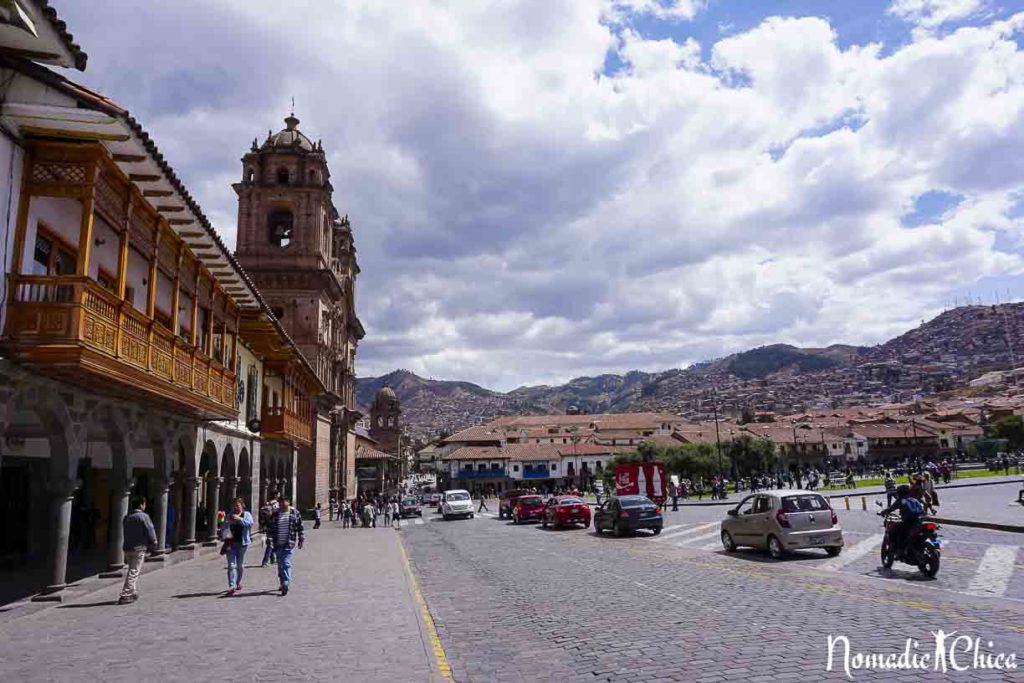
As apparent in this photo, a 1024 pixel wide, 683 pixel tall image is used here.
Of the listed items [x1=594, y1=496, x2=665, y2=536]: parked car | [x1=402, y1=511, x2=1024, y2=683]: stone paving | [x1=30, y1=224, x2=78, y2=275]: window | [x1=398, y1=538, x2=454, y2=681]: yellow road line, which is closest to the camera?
[x1=402, y1=511, x2=1024, y2=683]: stone paving

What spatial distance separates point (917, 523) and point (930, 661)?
246 inches

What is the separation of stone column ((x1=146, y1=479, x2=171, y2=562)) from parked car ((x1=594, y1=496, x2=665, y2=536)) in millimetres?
13562

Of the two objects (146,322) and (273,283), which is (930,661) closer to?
(146,322)

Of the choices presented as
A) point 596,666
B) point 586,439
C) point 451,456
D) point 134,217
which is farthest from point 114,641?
point 586,439

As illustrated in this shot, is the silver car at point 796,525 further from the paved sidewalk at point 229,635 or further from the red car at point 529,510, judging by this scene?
the red car at point 529,510

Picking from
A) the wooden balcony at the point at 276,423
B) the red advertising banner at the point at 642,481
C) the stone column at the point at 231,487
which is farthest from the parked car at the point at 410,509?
the stone column at the point at 231,487

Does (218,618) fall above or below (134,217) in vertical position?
below

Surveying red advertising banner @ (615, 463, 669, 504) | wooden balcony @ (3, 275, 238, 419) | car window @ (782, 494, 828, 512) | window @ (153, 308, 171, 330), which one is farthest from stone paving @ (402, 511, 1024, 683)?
red advertising banner @ (615, 463, 669, 504)

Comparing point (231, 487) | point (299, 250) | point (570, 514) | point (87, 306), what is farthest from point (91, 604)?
point (299, 250)

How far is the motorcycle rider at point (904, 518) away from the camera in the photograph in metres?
11.8

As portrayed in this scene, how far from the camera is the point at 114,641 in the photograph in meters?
8.46

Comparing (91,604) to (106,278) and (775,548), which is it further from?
(775,548)

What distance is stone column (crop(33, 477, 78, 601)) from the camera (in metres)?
11.4

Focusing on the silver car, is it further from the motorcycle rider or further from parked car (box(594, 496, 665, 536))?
parked car (box(594, 496, 665, 536))
